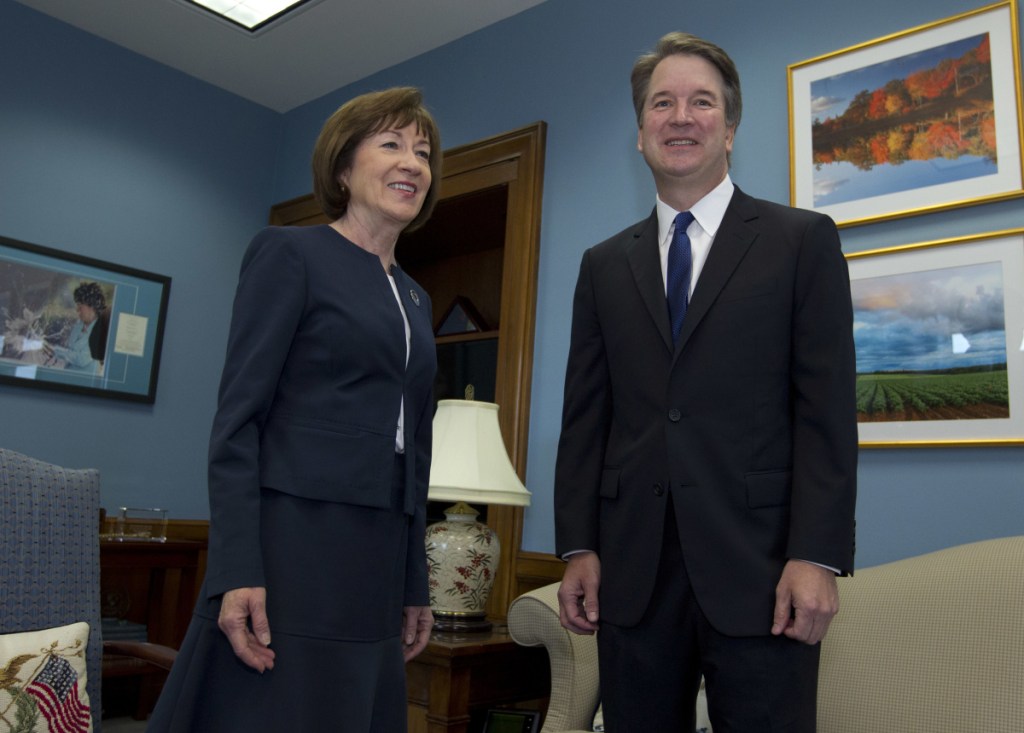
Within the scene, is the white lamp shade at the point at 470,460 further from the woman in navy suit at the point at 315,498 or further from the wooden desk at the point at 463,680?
the woman in navy suit at the point at 315,498

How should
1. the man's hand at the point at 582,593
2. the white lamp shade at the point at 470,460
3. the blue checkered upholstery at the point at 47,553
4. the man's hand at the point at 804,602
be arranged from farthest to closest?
the white lamp shade at the point at 470,460
the blue checkered upholstery at the point at 47,553
the man's hand at the point at 582,593
the man's hand at the point at 804,602

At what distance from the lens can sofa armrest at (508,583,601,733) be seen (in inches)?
80.0

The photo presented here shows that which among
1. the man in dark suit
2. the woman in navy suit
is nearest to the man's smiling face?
the man in dark suit

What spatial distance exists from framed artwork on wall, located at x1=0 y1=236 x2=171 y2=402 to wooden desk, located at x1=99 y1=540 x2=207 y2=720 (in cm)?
73

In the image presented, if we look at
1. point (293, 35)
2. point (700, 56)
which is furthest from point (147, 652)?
point (293, 35)


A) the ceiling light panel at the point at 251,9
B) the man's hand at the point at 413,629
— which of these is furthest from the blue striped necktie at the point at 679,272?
the ceiling light panel at the point at 251,9

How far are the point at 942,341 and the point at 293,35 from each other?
9.23 ft

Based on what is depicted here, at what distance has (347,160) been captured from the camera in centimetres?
139

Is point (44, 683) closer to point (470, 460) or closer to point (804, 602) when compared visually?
point (470, 460)

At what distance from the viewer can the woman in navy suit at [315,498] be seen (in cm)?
109

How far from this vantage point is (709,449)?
1.17 meters

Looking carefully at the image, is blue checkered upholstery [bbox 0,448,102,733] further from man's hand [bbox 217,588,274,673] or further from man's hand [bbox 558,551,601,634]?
man's hand [bbox 558,551,601,634]

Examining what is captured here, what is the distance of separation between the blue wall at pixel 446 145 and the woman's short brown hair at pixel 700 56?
105cm

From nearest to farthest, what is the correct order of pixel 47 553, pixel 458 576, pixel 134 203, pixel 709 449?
pixel 709 449, pixel 47 553, pixel 458 576, pixel 134 203
